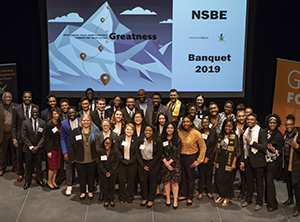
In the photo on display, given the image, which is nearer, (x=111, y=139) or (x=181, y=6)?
(x=111, y=139)

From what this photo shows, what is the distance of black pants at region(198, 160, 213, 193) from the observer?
512cm

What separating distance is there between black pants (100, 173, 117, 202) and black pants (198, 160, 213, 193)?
132cm

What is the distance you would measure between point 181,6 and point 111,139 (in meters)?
3.33

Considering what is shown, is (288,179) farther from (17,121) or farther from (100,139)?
(17,121)

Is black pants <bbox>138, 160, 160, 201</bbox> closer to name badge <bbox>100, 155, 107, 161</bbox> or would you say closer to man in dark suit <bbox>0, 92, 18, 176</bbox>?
name badge <bbox>100, 155, 107, 161</bbox>

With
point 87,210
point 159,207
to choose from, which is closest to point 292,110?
point 159,207

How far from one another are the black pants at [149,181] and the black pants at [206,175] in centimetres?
74

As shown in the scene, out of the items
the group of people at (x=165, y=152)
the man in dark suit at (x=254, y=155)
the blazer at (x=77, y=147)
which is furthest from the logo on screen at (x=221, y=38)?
the blazer at (x=77, y=147)

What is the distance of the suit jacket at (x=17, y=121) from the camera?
5.55m

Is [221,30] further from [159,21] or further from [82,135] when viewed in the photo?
[82,135]

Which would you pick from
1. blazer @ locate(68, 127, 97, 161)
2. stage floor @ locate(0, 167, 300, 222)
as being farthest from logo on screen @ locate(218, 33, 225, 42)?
blazer @ locate(68, 127, 97, 161)

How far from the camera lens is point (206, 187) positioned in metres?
5.25

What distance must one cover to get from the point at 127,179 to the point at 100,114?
Answer: 3.87 feet

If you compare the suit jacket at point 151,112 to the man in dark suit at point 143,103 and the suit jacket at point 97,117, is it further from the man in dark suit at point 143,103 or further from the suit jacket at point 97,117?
the suit jacket at point 97,117
